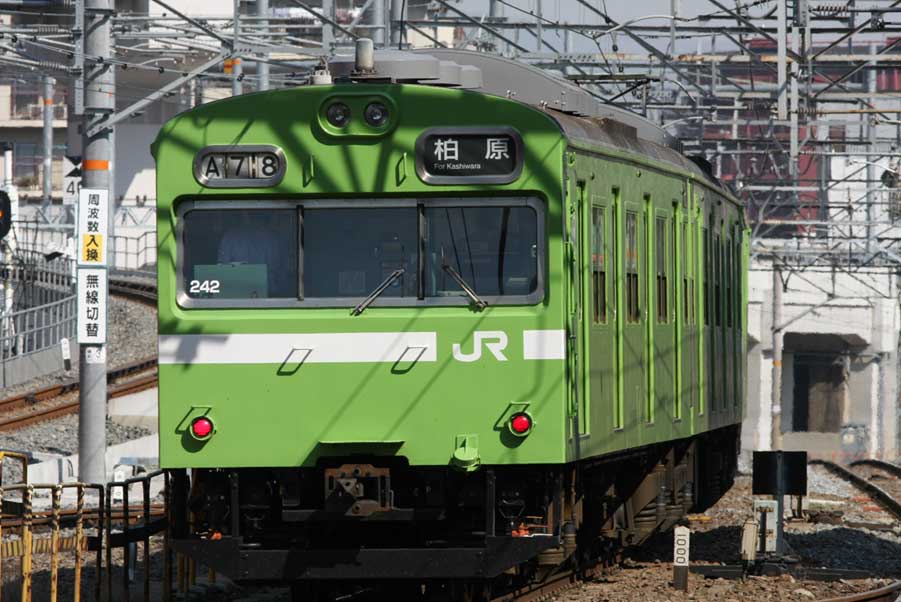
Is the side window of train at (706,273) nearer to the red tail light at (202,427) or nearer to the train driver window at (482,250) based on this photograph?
the train driver window at (482,250)

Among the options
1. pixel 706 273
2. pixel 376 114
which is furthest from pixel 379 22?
pixel 376 114

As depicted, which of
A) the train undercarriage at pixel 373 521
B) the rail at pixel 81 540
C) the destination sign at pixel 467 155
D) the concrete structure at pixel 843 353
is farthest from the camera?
the concrete structure at pixel 843 353

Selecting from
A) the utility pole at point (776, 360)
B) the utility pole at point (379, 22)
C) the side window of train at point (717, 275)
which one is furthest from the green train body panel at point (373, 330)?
the utility pole at point (776, 360)

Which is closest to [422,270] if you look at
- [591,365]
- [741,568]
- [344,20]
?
[591,365]

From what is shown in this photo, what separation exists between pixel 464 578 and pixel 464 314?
1413 millimetres

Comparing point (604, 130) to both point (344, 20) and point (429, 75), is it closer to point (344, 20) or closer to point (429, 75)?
point (429, 75)

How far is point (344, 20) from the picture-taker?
55.4 metres

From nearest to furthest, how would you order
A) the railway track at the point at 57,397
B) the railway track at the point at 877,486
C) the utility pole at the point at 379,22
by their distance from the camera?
the railway track at the point at 877,486 → the railway track at the point at 57,397 → the utility pole at the point at 379,22

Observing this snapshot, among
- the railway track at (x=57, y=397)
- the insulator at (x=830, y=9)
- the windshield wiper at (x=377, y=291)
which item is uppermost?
the insulator at (x=830, y=9)

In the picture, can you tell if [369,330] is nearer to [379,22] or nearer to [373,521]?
[373,521]

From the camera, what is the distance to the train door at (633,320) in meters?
10.7

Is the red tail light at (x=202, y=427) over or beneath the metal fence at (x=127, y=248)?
beneath

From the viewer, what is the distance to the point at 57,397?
26.2m

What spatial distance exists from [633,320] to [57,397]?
55.2 feet
